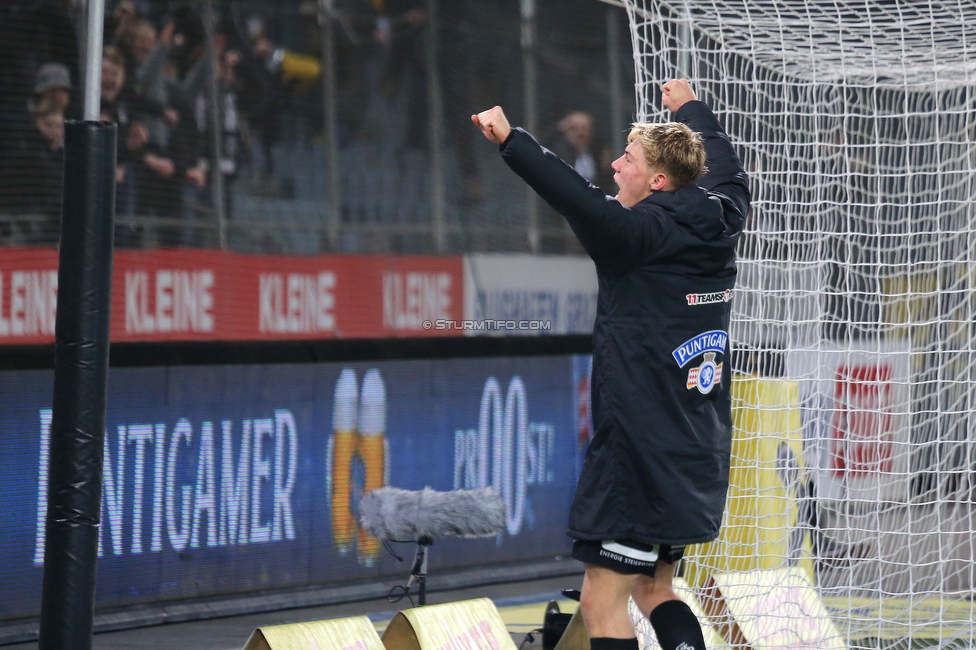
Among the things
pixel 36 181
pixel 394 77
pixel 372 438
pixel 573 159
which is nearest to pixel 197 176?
pixel 36 181

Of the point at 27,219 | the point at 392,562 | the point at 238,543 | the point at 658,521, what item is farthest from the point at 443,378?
the point at 658,521

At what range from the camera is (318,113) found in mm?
9336

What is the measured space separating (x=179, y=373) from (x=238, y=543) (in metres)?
0.95

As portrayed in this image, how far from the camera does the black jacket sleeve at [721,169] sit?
4516mm

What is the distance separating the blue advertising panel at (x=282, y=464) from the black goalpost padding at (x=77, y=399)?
6.23 feet

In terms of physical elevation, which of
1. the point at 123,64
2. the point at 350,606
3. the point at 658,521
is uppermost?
the point at 123,64

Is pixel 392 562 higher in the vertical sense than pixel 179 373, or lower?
lower

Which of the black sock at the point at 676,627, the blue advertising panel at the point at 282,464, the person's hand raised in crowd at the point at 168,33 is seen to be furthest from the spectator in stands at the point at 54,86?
the black sock at the point at 676,627

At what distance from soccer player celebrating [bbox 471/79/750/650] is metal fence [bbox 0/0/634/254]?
429 cm

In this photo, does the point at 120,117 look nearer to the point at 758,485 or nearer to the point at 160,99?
the point at 160,99

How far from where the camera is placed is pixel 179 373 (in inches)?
276

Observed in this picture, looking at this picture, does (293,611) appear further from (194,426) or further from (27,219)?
(27,219)

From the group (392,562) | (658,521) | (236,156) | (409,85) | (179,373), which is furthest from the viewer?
(409,85)

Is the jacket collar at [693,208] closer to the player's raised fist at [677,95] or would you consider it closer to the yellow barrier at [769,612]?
the player's raised fist at [677,95]
